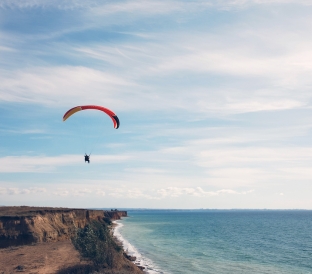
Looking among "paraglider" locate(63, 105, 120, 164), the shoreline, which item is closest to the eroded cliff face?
the shoreline

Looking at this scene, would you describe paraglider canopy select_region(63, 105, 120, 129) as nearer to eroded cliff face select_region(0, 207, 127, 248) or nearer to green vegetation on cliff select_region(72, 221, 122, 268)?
green vegetation on cliff select_region(72, 221, 122, 268)

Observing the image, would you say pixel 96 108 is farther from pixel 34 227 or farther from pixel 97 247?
pixel 34 227

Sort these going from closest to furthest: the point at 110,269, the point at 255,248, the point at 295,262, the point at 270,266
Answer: the point at 110,269 < the point at 270,266 < the point at 295,262 < the point at 255,248

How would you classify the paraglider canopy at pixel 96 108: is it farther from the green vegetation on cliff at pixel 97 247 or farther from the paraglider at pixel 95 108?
the green vegetation on cliff at pixel 97 247

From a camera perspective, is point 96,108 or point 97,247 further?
point 96,108

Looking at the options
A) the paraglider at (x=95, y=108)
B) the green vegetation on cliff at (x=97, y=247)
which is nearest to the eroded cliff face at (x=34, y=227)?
the green vegetation on cliff at (x=97, y=247)

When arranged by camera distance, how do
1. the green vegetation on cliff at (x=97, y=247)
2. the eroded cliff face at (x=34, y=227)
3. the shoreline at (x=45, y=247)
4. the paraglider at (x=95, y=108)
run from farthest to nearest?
the eroded cliff face at (x=34, y=227) < the paraglider at (x=95, y=108) < the shoreline at (x=45, y=247) < the green vegetation on cliff at (x=97, y=247)

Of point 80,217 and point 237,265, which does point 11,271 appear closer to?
point 237,265

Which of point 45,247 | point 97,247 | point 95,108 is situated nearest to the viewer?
point 97,247

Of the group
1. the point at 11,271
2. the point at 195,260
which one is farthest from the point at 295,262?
the point at 11,271

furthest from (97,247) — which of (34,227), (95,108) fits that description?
(34,227)

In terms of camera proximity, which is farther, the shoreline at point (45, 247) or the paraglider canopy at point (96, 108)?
the paraglider canopy at point (96, 108)
